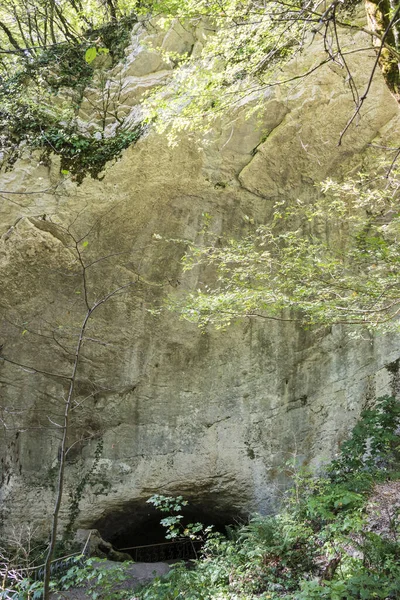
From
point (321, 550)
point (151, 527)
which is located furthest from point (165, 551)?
point (321, 550)

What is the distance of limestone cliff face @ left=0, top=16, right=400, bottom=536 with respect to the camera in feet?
21.5

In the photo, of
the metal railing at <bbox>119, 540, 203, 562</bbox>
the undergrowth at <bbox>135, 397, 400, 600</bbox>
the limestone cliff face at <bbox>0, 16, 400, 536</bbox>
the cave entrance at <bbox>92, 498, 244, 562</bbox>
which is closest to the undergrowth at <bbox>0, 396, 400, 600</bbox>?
the undergrowth at <bbox>135, 397, 400, 600</bbox>

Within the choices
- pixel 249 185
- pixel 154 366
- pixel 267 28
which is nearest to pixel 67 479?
pixel 154 366

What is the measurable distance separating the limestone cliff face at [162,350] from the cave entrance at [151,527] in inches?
3.5

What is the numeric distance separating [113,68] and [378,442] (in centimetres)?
685

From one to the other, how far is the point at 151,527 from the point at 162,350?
11.2 feet

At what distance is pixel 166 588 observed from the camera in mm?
4504

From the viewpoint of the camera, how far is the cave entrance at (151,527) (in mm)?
7129

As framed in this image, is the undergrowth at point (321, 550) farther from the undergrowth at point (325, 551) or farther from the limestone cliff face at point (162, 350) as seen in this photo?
the limestone cliff face at point (162, 350)

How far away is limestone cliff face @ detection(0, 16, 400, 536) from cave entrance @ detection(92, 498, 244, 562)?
0.09m

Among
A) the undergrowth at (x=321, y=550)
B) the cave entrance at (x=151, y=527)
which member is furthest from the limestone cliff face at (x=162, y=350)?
the undergrowth at (x=321, y=550)

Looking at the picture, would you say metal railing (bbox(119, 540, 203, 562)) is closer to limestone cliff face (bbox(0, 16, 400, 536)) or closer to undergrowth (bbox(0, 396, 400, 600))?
limestone cliff face (bbox(0, 16, 400, 536))

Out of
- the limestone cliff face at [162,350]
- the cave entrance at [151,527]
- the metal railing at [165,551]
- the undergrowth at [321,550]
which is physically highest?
the limestone cliff face at [162,350]

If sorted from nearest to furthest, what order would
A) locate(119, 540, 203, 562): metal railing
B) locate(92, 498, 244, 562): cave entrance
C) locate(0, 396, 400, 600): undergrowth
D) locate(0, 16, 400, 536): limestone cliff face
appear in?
1. locate(0, 396, 400, 600): undergrowth
2. locate(0, 16, 400, 536): limestone cliff face
3. locate(92, 498, 244, 562): cave entrance
4. locate(119, 540, 203, 562): metal railing
